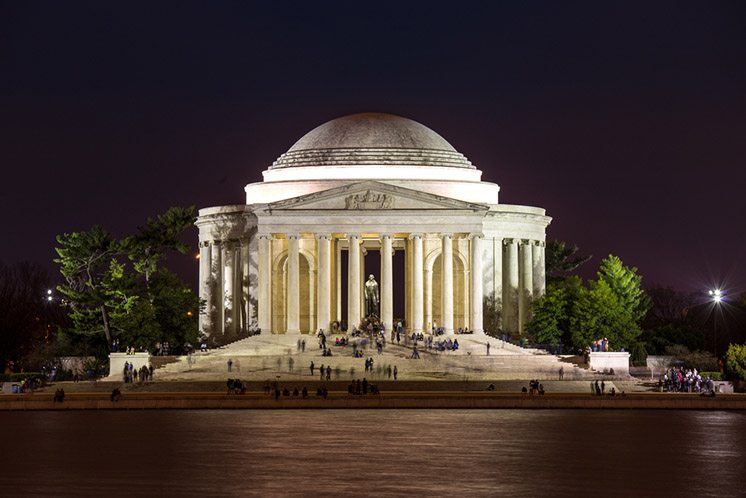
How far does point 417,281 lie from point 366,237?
6.77 metres

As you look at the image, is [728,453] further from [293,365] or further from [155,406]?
[293,365]

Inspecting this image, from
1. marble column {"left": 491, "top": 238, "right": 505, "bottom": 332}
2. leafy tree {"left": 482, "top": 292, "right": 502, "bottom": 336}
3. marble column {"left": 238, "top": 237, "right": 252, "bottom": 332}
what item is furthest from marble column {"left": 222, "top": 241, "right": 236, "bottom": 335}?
marble column {"left": 491, "top": 238, "right": 505, "bottom": 332}

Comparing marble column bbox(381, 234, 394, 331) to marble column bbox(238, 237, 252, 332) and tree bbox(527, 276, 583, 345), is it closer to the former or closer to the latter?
tree bbox(527, 276, 583, 345)

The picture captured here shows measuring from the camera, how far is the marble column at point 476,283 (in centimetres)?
12719

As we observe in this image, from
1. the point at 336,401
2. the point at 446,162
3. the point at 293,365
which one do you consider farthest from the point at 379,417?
the point at 446,162

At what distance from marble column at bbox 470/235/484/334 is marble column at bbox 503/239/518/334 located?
921cm

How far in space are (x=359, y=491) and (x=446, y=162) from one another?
92.5 meters

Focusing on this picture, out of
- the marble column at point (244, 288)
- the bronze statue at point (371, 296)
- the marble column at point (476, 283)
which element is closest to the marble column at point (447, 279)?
the marble column at point (476, 283)

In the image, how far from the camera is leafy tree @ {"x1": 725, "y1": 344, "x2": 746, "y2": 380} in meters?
102

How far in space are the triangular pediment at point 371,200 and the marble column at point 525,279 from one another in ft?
40.5

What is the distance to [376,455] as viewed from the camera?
Answer: 2157 inches

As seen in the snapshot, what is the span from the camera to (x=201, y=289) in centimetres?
14112

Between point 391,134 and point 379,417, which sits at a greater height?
point 391,134

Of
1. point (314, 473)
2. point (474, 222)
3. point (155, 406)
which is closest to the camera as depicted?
point (314, 473)
